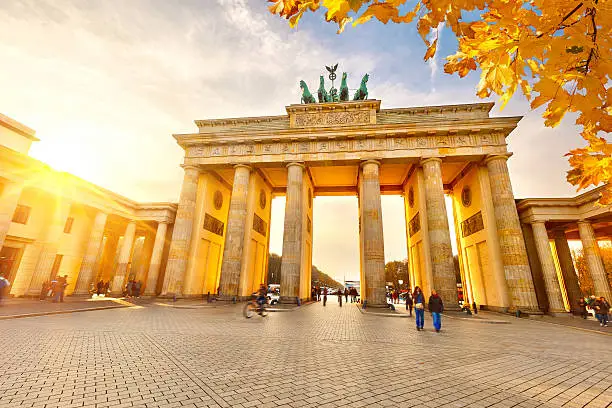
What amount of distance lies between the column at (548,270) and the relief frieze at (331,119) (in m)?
15.7

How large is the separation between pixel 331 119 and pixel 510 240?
16418 mm

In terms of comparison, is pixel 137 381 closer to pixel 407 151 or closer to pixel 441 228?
pixel 441 228

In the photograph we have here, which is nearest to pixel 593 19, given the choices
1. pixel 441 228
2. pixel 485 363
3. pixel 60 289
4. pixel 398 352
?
pixel 485 363

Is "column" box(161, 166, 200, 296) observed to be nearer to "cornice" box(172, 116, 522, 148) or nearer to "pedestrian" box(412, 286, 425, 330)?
"cornice" box(172, 116, 522, 148)

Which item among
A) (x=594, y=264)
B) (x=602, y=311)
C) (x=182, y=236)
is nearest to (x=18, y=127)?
(x=182, y=236)

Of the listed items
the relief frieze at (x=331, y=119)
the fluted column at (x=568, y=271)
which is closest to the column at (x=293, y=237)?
the relief frieze at (x=331, y=119)

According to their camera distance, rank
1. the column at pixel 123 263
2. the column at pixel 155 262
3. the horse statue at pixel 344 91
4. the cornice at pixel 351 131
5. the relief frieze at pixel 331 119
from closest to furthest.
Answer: the cornice at pixel 351 131 → the column at pixel 155 262 → the relief frieze at pixel 331 119 → the column at pixel 123 263 → the horse statue at pixel 344 91

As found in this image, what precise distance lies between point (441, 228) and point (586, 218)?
11567 millimetres

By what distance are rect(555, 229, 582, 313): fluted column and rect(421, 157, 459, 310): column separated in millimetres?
12591

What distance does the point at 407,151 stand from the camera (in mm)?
20078

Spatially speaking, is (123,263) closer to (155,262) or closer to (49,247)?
(155,262)

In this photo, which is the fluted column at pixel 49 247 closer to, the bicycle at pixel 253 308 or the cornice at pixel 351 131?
the cornice at pixel 351 131

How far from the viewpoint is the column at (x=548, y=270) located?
1666 centimetres

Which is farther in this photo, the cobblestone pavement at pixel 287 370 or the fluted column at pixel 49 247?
the fluted column at pixel 49 247
